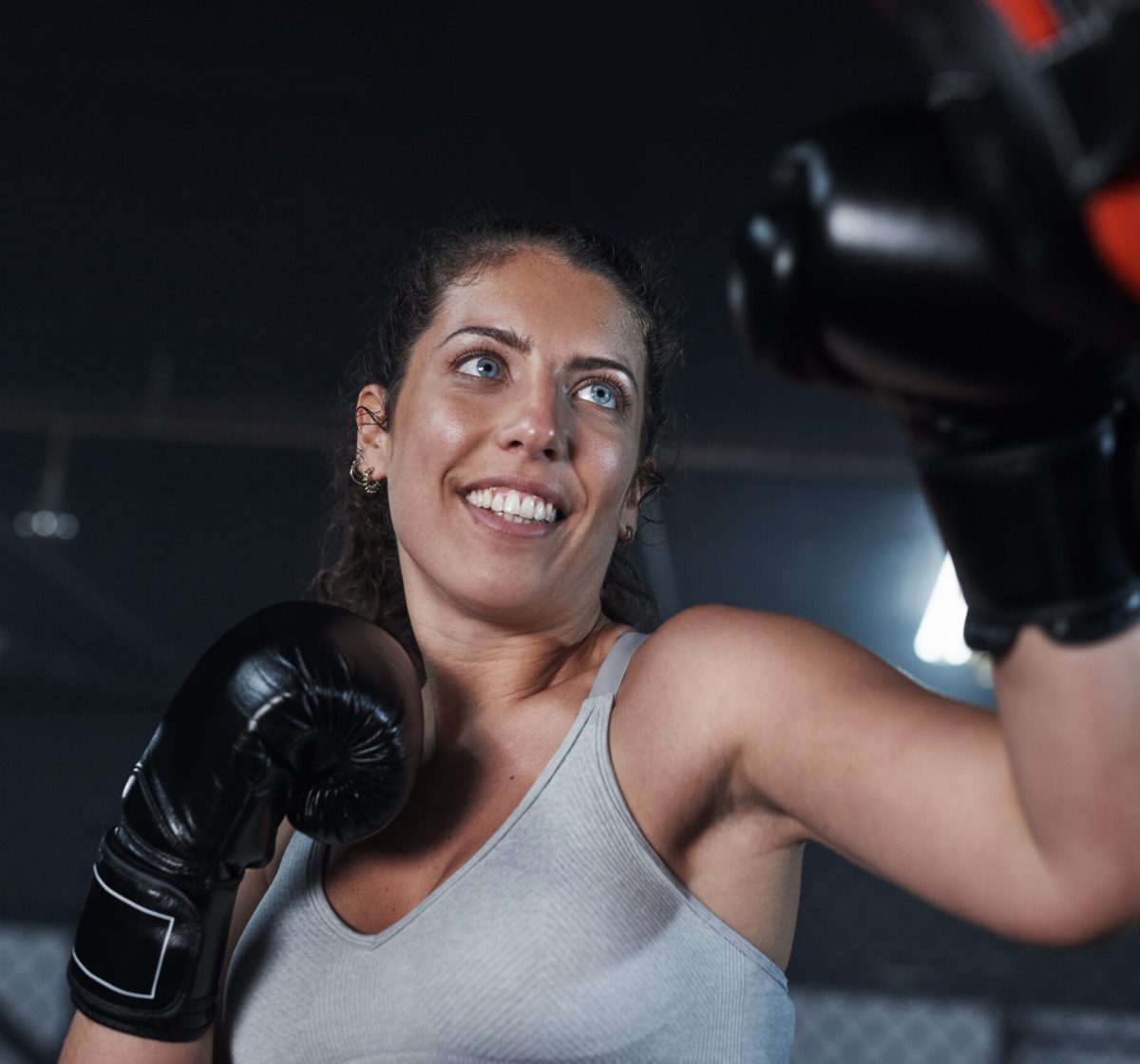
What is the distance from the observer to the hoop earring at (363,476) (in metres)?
1.73

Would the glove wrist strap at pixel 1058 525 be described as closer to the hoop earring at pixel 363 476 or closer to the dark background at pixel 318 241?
the dark background at pixel 318 241

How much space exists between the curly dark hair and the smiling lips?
0.81ft

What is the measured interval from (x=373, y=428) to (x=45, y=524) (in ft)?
11.9

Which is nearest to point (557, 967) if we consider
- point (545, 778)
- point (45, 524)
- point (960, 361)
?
point (545, 778)

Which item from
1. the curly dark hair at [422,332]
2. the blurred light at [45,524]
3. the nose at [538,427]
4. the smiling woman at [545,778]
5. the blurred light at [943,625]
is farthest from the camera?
the blurred light at [943,625]

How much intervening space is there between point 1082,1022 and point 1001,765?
7.11m

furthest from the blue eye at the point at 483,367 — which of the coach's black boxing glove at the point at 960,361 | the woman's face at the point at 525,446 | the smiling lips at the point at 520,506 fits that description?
the coach's black boxing glove at the point at 960,361

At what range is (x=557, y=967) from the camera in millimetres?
1104

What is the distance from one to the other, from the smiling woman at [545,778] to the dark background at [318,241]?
0.49 meters

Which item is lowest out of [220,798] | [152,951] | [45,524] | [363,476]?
[45,524]

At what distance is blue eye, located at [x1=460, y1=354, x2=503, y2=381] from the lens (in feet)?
4.83

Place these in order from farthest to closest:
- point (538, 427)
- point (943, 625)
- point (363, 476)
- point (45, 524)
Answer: point (943, 625), point (45, 524), point (363, 476), point (538, 427)

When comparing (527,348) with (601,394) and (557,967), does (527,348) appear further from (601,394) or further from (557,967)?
(557,967)

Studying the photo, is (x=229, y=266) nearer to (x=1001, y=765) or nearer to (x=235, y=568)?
(x=235, y=568)
